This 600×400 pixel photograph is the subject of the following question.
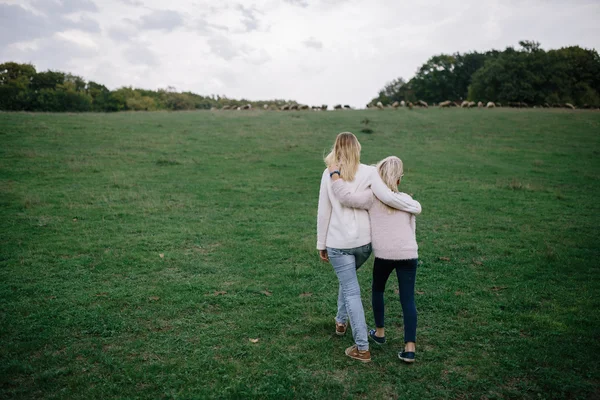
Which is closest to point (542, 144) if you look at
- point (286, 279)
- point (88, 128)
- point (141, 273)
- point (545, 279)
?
point (545, 279)

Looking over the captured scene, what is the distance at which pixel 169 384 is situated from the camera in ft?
15.8

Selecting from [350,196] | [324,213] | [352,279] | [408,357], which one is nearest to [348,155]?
[350,196]

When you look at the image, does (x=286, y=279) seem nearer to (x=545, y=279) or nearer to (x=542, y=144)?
(x=545, y=279)

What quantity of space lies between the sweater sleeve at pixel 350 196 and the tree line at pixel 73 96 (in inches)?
1845

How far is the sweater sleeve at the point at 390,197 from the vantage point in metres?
4.98

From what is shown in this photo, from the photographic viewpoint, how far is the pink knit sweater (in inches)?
197

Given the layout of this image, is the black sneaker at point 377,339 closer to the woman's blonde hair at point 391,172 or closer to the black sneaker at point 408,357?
the black sneaker at point 408,357

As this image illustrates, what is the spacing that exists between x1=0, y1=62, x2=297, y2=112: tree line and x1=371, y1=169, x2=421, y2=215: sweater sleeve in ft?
154

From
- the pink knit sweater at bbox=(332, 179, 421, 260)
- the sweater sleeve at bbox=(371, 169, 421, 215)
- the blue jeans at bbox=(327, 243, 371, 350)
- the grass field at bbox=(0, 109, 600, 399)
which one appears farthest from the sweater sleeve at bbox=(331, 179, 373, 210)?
the grass field at bbox=(0, 109, 600, 399)

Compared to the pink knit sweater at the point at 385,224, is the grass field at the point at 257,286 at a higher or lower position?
lower

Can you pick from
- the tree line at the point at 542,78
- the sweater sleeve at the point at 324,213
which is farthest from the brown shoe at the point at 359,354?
the tree line at the point at 542,78

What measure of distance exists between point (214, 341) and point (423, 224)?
819 cm

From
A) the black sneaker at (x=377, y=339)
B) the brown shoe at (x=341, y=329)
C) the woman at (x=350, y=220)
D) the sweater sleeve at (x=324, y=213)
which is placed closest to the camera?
the woman at (x=350, y=220)

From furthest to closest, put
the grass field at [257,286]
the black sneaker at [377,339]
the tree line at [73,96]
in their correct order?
1. the tree line at [73,96]
2. the black sneaker at [377,339]
3. the grass field at [257,286]
